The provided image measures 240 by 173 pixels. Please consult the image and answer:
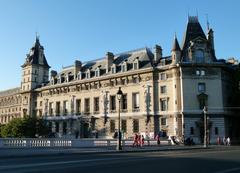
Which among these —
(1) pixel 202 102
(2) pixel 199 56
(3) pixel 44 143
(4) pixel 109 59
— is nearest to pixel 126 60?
(4) pixel 109 59

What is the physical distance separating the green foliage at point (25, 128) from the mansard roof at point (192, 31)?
33.7m

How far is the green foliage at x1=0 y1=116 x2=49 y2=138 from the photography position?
234 ft

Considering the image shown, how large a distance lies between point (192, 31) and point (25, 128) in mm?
38263

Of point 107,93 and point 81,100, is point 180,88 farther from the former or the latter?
point 81,100

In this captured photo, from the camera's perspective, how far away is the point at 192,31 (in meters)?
67.0

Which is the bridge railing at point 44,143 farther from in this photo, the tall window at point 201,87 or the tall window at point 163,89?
the tall window at point 201,87

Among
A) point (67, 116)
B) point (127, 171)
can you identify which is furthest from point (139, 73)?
point (127, 171)

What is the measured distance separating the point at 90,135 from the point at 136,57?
61.0 feet

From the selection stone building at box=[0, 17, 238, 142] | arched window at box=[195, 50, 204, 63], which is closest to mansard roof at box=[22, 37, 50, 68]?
stone building at box=[0, 17, 238, 142]

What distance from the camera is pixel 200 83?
61.6 metres

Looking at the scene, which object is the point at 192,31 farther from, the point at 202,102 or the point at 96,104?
the point at 96,104

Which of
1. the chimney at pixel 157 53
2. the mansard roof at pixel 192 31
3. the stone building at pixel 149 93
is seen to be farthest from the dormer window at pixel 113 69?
the mansard roof at pixel 192 31

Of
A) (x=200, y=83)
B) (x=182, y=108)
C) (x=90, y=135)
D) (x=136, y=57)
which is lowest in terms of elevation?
(x=90, y=135)

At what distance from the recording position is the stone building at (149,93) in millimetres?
60812
